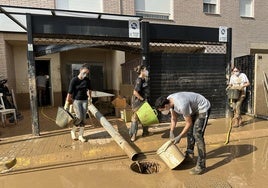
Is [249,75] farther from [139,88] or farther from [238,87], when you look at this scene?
[139,88]

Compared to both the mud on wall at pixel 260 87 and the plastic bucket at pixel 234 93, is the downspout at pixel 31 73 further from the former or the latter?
the mud on wall at pixel 260 87

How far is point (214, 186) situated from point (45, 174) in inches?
111

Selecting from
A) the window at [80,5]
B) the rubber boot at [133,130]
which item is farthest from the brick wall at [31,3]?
the rubber boot at [133,130]

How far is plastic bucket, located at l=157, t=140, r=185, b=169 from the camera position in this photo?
4141mm

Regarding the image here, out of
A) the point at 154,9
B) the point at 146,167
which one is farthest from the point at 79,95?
the point at 154,9

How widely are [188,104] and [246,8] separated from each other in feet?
41.8

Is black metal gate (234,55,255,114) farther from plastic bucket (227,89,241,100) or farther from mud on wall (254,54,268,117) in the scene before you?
plastic bucket (227,89,241,100)

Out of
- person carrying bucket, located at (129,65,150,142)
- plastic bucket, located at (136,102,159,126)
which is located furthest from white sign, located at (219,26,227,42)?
plastic bucket, located at (136,102,159,126)

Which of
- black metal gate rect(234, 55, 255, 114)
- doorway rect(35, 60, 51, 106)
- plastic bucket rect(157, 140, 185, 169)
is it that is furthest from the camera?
doorway rect(35, 60, 51, 106)

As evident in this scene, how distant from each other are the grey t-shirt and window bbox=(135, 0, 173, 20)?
884 centimetres

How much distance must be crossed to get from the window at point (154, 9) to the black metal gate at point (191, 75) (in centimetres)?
547

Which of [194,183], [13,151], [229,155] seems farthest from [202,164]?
[13,151]

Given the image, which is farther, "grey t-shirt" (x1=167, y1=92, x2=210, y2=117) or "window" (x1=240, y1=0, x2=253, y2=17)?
"window" (x1=240, y1=0, x2=253, y2=17)

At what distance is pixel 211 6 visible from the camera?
13414mm
